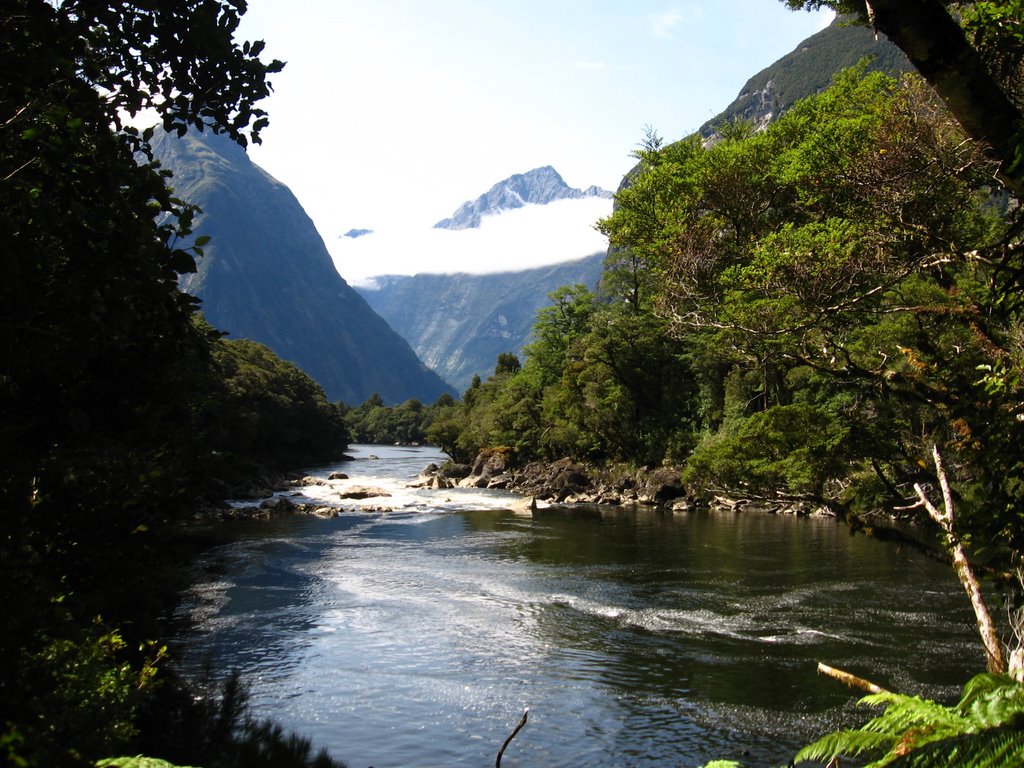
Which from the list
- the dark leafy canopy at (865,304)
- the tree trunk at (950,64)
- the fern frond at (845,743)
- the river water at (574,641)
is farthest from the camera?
the river water at (574,641)

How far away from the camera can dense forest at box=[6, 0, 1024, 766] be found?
2.85 metres

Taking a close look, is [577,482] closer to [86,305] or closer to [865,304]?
[865,304]

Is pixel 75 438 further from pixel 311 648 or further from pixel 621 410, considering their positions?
pixel 621 410

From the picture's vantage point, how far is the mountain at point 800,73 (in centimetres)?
14938

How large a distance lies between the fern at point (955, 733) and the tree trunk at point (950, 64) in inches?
83.1

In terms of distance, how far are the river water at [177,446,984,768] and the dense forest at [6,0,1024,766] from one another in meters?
2.15

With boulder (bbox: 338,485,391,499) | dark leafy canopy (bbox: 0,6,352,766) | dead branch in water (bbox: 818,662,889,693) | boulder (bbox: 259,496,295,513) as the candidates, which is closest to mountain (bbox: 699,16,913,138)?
boulder (bbox: 338,485,391,499)

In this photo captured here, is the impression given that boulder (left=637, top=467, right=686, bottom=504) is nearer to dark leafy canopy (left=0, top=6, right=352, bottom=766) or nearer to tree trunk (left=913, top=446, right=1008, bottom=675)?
Answer: tree trunk (left=913, top=446, right=1008, bottom=675)

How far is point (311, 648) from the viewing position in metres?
15.7

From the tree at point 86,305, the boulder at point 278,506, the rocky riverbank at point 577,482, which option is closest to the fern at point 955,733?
the tree at point 86,305

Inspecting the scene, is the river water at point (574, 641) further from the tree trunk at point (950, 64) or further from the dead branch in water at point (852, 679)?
the tree trunk at point (950, 64)

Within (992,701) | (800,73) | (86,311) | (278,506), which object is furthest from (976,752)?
(800,73)

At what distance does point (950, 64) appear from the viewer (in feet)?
8.88

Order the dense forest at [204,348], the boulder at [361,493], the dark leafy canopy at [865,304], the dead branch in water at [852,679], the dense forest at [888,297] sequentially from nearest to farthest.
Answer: the dense forest at [204,348] → the dense forest at [888,297] → the dark leafy canopy at [865,304] → the dead branch in water at [852,679] → the boulder at [361,493]
